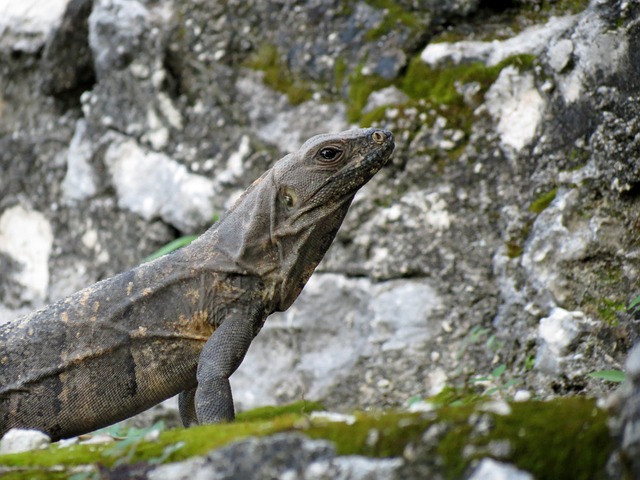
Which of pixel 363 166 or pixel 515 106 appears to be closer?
pixel 363 166

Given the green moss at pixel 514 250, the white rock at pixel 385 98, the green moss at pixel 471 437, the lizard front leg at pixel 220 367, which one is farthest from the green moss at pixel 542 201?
the green moss at pixel 471 437

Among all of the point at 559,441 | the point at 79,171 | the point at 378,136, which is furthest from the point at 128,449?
the point at 79,171

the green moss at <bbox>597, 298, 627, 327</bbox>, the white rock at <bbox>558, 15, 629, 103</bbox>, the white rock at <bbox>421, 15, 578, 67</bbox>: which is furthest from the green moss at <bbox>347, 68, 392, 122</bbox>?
the green moss at <bbox>597, 298, 627, 327</bbox>

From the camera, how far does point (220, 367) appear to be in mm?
5707

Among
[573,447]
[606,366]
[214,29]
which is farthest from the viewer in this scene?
[214,29]

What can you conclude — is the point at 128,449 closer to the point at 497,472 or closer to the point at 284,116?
the point at 497,472

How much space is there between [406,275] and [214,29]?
3.65 meters

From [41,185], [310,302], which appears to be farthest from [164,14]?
[310,302]

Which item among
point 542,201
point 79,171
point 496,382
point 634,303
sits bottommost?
point 496,382

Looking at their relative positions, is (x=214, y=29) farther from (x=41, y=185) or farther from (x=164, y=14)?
(x=41, y=185)

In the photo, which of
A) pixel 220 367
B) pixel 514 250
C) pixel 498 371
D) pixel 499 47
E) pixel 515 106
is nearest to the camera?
pixel 220 367

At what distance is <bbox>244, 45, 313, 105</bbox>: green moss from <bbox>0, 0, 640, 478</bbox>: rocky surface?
0.02 meters

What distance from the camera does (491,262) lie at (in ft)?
26.9

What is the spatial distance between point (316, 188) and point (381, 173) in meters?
2.89
